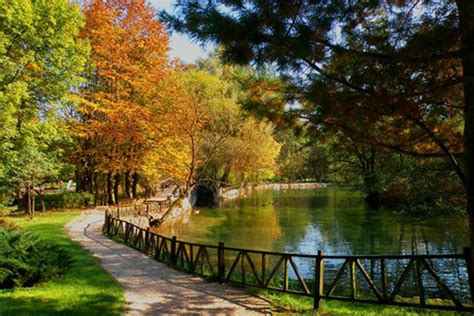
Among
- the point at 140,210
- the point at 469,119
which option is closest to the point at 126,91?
the point at 140,210

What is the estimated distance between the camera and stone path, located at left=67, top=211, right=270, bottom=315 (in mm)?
8117

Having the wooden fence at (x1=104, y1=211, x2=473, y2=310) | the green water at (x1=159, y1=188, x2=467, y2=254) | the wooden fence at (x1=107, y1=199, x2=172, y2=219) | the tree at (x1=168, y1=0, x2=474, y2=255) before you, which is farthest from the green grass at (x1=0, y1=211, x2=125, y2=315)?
the wooden fence at (x1=107, y1=199, x2=172, y2=219)

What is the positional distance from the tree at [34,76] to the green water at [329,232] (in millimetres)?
8328

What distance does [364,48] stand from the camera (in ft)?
19.8

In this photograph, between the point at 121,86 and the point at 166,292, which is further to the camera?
the point at 121,86

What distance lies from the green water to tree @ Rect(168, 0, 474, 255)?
11.0m

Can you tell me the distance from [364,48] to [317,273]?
4.51 metres

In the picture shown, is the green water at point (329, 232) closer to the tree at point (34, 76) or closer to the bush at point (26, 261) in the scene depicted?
the tree at point (34, 76)

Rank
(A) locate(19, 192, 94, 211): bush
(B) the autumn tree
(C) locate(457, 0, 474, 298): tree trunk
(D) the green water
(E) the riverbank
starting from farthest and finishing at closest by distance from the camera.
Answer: (E) the riverbank → (A) locate(19, 192, 94, 211): bush → (B) the autumn tree → (D) the green water → (C) locate(457, 0, 474, 298): tree trunk

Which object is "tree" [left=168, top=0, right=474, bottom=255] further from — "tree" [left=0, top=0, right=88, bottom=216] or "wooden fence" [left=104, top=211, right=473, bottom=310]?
"tree" [left=0, top=0, right=88, bottom=216]

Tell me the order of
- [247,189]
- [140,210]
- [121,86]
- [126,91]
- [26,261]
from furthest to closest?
[247,189]
[126,91]
[121,86]
[140,210]
[26,261]

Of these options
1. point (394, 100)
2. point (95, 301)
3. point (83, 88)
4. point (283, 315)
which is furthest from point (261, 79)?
point (83, 88)

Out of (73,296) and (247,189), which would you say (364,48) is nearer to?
(73,296)

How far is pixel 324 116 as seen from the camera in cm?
621
